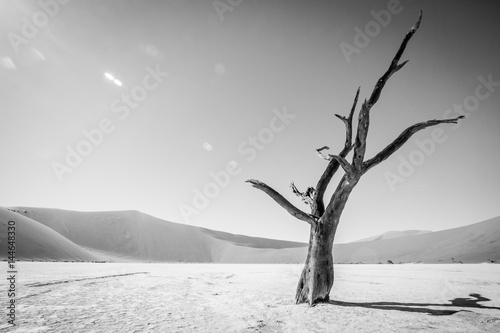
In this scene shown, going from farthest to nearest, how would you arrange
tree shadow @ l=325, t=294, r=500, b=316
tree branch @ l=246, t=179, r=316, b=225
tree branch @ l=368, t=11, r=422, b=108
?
tree branch @ l=246, t=179, r=316, b=225 → tree branch @ l=368, t=11, r=422, b=108 → tree shadow @ l=325, t=294, r=500, b=316

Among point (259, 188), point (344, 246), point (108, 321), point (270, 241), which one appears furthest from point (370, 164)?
point (270, 241)

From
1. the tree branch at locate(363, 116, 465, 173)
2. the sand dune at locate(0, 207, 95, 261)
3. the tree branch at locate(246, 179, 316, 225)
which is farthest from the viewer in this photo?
the sand dune at locate(0, 207, 95, 261)

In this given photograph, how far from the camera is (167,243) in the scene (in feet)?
231

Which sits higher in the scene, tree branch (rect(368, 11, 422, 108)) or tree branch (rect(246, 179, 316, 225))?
tree branch (rect(368, 11, 422, 108))

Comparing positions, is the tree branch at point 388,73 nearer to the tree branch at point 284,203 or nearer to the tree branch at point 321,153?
the tree branch at point 321,153

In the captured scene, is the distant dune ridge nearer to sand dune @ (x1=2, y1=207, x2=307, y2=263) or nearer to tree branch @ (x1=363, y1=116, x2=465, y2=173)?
sand dune @ (x1=2, y1=207, x2=307, y2=263)

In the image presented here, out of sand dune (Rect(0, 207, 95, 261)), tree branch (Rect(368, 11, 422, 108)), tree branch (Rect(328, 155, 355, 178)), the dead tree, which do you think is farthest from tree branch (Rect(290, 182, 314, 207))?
sand dune (Rect(0, 207, 95, 261))

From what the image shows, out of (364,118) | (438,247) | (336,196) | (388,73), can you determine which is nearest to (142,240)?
(438,247)

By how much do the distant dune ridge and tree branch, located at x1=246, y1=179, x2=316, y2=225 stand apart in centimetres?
3895

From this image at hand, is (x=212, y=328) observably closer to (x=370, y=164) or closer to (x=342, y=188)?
(x=342, y=188)

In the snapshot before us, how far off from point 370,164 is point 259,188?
2.68m

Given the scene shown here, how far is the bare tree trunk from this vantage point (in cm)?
548

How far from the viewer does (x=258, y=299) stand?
6.49 m

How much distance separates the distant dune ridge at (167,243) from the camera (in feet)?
117
